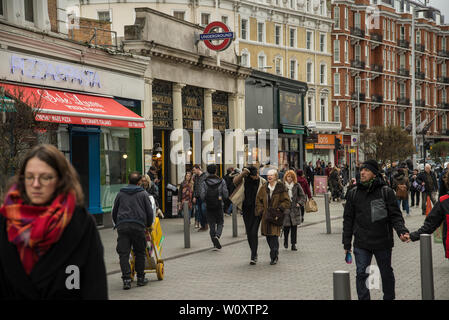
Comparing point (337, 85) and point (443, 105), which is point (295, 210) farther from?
point (443, 105)

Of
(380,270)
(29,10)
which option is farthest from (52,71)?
(380,270)

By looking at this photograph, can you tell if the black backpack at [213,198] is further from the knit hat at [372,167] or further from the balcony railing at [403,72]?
the balcony railing at [403,72]

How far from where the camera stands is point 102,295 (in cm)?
359

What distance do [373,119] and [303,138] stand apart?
42.4m

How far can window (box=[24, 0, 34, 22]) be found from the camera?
59.1 ft

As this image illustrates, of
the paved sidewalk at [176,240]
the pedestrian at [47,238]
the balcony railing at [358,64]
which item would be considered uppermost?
the balcony railing at [358,64]

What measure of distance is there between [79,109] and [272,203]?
24.2 feet

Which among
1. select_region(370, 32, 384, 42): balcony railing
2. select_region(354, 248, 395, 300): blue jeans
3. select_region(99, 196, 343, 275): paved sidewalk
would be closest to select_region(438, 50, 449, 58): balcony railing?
select_region(370, 32, 384, 42): balcony railing

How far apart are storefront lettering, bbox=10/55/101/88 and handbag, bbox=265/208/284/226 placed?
768cm

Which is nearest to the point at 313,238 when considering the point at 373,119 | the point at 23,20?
the point at 23,20

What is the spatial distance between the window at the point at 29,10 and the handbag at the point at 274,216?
29.5ft

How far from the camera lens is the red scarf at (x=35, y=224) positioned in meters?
3.36

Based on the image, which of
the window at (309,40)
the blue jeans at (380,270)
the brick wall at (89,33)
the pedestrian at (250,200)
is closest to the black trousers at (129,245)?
the pedestrian at (250,200)

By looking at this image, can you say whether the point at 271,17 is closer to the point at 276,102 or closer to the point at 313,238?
the point at 276,102
